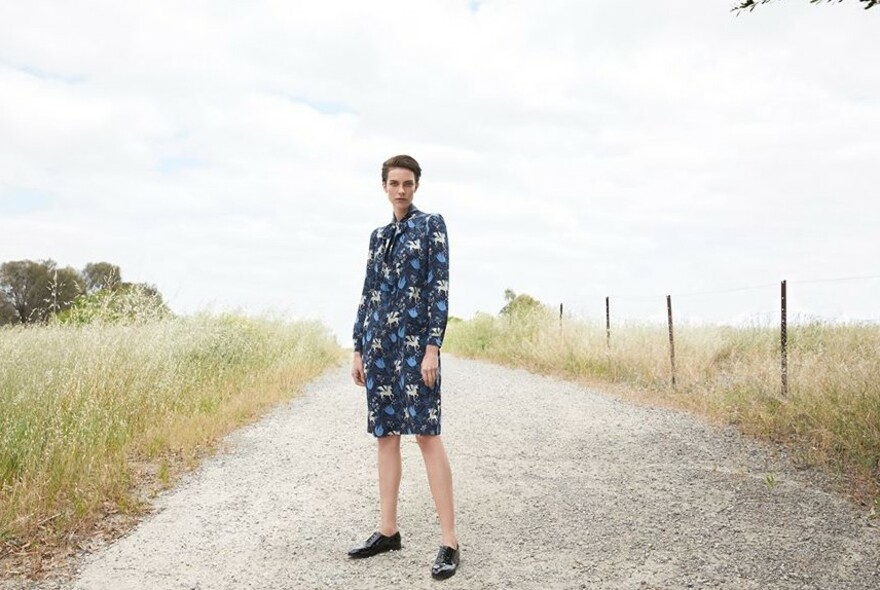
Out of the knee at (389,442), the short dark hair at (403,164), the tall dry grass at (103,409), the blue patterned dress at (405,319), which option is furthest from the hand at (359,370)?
the tall dry grass at (103,409)

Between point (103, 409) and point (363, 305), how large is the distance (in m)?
3.82

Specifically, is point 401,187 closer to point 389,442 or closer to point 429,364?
point 429,364

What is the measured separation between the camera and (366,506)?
520cm

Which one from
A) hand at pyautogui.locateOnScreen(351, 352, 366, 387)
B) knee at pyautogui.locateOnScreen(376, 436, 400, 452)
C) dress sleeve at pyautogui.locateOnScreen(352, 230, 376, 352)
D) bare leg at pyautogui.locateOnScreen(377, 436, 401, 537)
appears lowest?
bare leg at pyautogui.locateOnScreen(377, 436, 401, 537)

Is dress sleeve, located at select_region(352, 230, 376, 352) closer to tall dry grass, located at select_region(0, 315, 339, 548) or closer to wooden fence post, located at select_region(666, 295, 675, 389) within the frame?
tall dry grass, located at select_region(0, 315, 339, 548)

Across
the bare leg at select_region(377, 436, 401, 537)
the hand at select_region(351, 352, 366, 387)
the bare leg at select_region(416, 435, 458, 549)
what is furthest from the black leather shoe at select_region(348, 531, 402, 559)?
the hand at select_region(351, 352, 366, 387)

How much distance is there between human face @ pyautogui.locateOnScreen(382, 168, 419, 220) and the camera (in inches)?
151

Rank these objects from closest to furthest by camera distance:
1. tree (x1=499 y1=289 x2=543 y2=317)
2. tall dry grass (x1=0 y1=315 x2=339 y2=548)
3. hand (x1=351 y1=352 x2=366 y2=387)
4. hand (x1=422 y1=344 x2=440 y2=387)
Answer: hand (x1=422 y1=344 x2=440 y2=387) < hand (x1=351 y1=352 x2=366 y2=387) < tall dry grass (x1=0 y1=315 x2=339 y2=548) < tree (x1=499 y1=289 x2=543 y2=317)

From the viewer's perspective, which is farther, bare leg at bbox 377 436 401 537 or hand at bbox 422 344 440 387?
bare leg at bbox 377 436 401 537

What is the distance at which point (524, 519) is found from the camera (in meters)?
4.88

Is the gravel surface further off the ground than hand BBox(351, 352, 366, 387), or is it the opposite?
hand BBox(351, 352, 366, 387)

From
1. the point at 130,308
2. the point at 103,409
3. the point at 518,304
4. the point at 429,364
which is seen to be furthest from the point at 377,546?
the point at 518,304

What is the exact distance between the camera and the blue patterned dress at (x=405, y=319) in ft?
12.1

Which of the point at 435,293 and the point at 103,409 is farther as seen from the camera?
the point at 103,409
